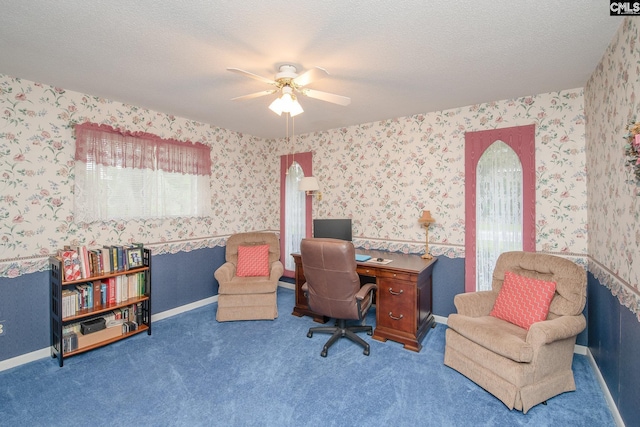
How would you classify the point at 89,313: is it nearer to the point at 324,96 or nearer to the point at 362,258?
the point at 362,258

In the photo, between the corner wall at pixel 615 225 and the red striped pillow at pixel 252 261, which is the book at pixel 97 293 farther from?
the corner wall at pixel 615 225

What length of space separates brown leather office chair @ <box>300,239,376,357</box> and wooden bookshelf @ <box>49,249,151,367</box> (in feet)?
5.99

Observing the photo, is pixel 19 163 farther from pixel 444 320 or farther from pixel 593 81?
pixel 593 81

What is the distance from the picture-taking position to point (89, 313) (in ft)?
8.73

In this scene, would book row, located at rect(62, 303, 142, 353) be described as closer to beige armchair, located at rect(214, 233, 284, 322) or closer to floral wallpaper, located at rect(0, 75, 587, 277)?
floral wallpaper, located at rect(0, 75, 587, 277)

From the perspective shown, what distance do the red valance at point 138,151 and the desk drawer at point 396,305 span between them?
9.28ft

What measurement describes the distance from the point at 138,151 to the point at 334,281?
2.70 m

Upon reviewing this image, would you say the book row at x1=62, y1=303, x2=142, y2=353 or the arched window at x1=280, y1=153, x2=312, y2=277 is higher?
the arched window at x1=280, y1=153, x2=312, y2=277

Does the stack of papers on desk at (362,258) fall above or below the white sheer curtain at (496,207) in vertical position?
below

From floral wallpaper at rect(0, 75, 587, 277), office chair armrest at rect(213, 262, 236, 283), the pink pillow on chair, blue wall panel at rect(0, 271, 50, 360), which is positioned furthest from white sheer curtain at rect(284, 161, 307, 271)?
blue wall panel at rect(0, 271, 50, 360)

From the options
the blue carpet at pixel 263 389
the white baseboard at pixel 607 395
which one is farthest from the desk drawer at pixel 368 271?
the white baseboard at pixel 607 395

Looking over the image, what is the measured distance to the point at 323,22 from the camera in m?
1.73

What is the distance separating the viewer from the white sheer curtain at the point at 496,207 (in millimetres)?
2994

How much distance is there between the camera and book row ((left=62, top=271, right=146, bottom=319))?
264 cm
